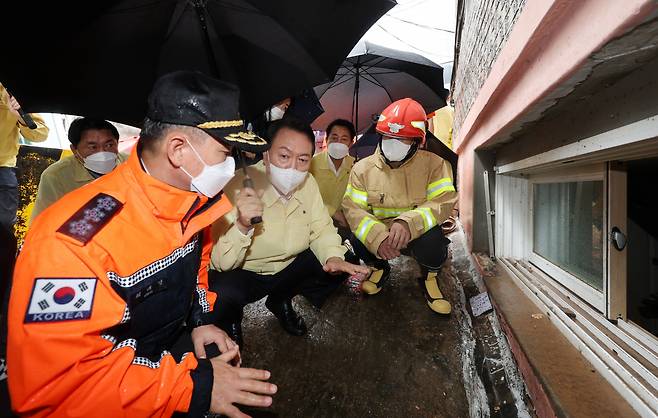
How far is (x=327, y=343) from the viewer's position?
7.38 feet

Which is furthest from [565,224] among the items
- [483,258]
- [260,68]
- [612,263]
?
Answer: [260,68]

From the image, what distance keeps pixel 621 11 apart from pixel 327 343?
2.18 meters

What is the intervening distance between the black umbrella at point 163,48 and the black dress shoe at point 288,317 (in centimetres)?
144

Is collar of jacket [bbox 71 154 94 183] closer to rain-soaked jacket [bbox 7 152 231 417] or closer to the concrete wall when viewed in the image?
rain-soaked jacket [bbox 7 152 231 417]

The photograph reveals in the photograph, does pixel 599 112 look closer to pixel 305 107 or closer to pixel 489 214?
pixel 489 214

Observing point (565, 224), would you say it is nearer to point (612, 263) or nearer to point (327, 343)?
point (612, 263)

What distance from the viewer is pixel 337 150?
3377mm

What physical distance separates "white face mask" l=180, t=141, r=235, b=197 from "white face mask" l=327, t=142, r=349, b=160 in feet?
6.87

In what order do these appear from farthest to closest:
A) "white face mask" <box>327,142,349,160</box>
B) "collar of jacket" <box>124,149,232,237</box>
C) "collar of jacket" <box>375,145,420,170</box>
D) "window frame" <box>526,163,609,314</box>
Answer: "white face mask" <box>327,142,349,160</box>, "collar of jacket" <box>375,145,420,170</box>, "window frame" <box>526,163,609,314</box>, "collar of jacket" <box>124,149,232,237</box>

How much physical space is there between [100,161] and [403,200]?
8.05ft

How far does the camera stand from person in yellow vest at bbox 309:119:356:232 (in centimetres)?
338

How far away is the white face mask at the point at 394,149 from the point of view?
268 centimetres

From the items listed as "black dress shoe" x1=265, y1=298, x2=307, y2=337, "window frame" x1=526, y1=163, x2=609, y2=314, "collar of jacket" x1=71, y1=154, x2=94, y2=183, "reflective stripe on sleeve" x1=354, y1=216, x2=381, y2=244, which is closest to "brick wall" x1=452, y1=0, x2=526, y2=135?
"window frame" x1=526, y1=163, x2=609, y2=314

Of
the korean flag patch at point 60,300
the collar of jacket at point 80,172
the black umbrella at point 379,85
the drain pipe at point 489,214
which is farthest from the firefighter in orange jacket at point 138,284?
the black umbrella at point 379,85
